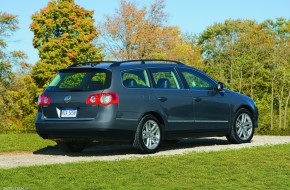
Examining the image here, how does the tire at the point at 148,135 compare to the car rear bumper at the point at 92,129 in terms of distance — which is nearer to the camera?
the car rear bumper at the point at 92,129

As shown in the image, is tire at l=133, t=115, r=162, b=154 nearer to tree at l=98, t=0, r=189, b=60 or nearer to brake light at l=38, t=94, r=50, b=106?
brake light at l=38, t=94, r=50, b=106

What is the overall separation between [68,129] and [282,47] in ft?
172

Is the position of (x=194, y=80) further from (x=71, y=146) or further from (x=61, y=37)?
(x=61, y=37)

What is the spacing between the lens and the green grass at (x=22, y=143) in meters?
13.9

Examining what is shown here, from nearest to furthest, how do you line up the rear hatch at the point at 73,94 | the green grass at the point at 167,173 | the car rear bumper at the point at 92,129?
the green grass at the point at 167,173 → the car rear bumper at the point at 92,129 → the rear hatch at the point at 73,94

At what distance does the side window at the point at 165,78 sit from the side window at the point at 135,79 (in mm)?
239

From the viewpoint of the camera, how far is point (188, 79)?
14.1 meters

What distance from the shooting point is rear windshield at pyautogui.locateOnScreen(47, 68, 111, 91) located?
12.0 m

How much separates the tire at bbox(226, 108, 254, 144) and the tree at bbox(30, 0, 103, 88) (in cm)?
3720

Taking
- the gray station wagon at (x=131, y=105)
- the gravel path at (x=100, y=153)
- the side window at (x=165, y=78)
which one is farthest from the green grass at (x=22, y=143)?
the side window at (x=165, y=78)

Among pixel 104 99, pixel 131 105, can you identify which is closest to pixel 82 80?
pixel 104 99

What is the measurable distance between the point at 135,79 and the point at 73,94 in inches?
50.6

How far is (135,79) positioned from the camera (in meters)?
Answer: 12.6

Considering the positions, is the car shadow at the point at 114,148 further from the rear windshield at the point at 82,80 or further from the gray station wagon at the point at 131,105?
the rear windshield at the point at 82,80
